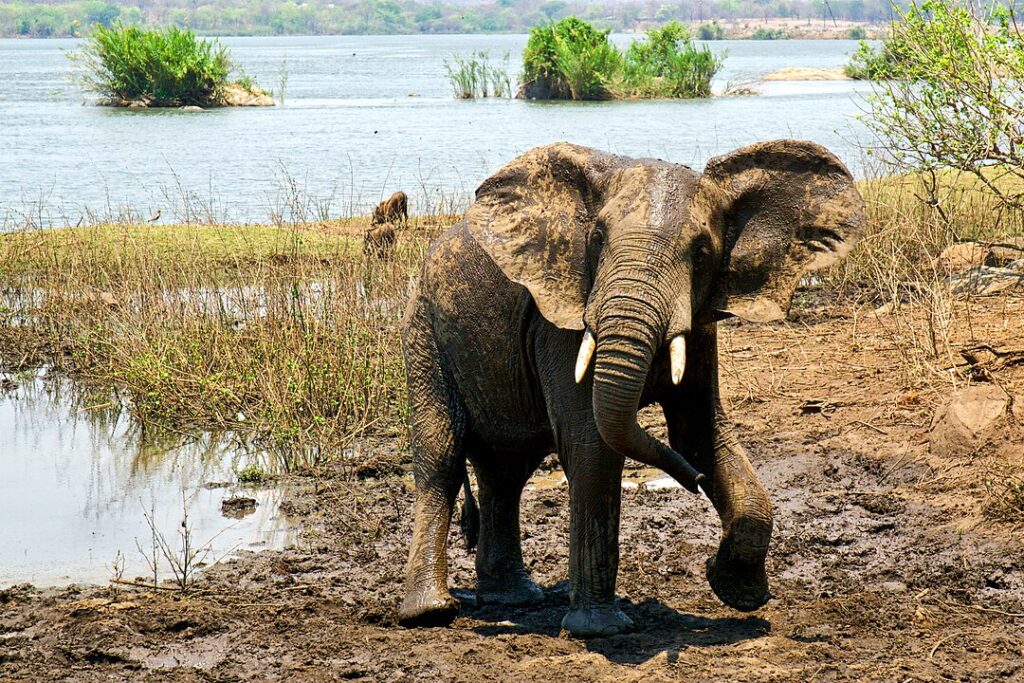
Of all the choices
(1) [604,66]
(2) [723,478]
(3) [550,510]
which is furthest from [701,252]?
(1) [604,66]

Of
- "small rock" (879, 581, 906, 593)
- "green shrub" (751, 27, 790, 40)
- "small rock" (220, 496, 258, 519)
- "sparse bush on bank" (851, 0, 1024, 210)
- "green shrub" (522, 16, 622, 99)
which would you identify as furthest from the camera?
"green shrub" (751, 27, 790, 40)

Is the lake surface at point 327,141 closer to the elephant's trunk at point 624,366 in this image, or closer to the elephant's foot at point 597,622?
the elephant's foot at point 597,622

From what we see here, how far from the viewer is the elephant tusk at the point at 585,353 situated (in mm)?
4977

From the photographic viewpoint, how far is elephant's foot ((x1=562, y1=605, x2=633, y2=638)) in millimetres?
5555

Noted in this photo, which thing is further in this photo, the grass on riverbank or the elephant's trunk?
the grass on riverbank

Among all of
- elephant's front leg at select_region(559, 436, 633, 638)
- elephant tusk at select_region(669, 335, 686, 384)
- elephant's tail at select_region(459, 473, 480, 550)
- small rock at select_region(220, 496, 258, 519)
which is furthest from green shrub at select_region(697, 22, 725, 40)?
elephant tusk at select_region(669, 335, 686, 384)

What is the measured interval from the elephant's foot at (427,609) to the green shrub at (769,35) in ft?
558

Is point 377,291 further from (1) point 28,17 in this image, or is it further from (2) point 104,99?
(1) point 28,17

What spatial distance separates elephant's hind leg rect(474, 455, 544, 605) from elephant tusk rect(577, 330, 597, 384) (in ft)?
4.77

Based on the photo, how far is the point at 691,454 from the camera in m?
5.75

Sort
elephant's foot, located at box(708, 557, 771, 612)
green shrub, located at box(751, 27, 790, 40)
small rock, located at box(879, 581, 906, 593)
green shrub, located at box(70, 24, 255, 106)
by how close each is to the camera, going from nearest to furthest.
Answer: elephant's foot, located at box(708, 557, 771, 612) → small rock, located at box(879, 581, 906, 593) → green shrub, located at box(70, 24, 255, 106) → green shrub, located at box(751, 27, 790, 40)

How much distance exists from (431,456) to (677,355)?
1843 mm

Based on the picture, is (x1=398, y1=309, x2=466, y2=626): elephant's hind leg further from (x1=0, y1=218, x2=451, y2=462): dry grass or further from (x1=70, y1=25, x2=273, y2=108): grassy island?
(x1=70, y1=25, x2=273, y2=108): grassy island

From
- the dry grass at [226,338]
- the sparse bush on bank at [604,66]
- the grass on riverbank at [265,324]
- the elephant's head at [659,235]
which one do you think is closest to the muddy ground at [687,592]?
the grass on riverbank at [265,324]
